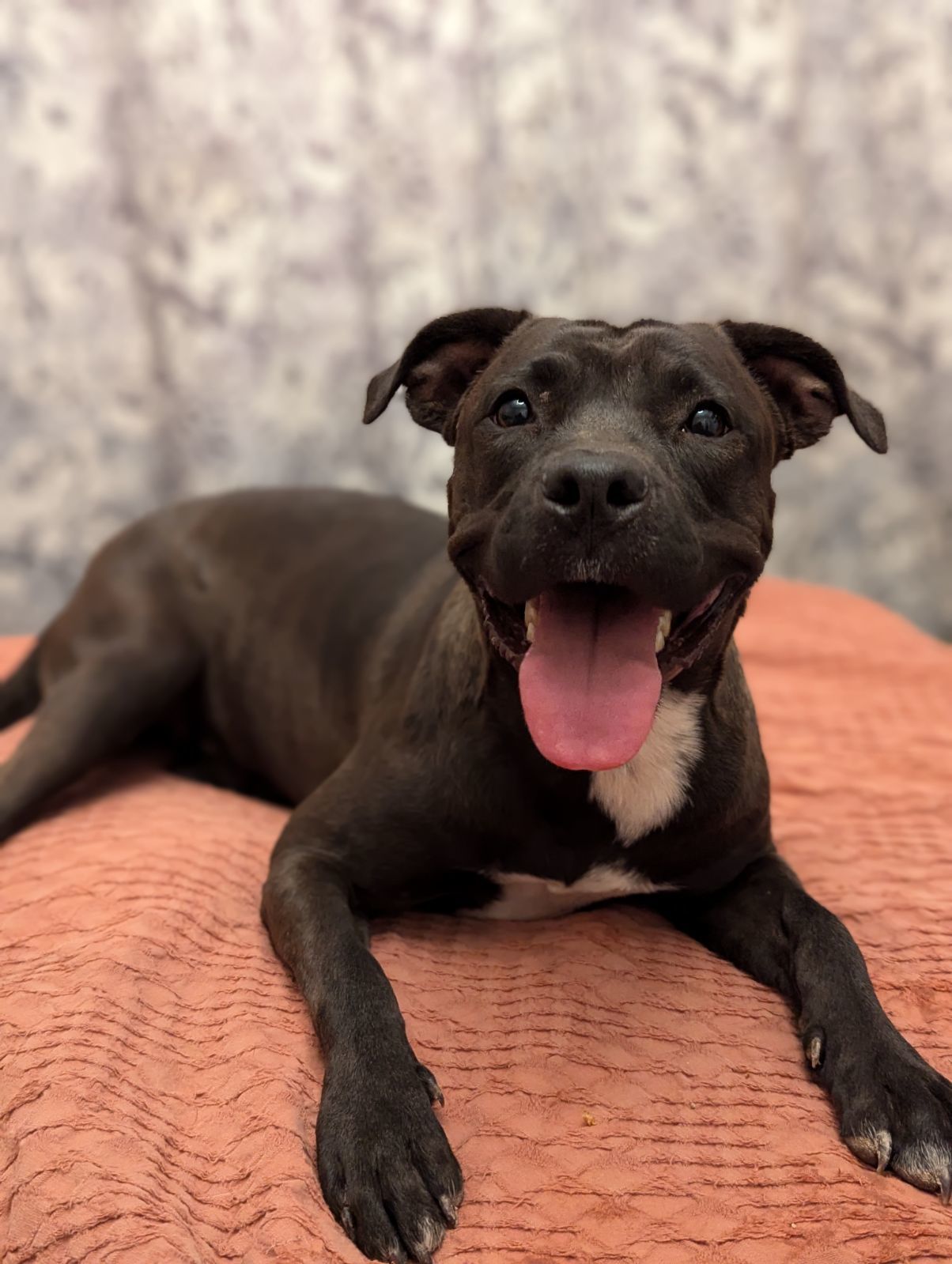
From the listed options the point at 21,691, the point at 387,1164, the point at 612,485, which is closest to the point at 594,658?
the point at 612,485

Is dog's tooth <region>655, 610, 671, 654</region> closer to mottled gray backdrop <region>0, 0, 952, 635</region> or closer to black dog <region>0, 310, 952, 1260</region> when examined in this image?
black dog <region>0, 310, 952, 1260</region>

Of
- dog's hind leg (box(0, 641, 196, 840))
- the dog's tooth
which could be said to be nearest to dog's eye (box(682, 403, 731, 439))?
the dog's tooth

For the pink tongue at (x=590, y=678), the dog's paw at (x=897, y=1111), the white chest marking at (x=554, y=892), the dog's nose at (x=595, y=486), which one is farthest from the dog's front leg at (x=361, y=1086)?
the dog's nose at (x=595, y=486)

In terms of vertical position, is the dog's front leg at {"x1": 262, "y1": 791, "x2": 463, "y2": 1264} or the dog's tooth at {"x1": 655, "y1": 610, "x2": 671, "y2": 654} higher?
the dog's tooth at {"x1": 655, "y1": 610, "x2": 671, "y2": 654}

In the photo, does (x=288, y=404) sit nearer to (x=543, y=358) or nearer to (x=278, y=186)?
(x=278, y=186)

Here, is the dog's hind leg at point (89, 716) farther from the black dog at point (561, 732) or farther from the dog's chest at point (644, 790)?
the dog's chest at point (644, 790)

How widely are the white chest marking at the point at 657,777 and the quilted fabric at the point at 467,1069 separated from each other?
0.86 feet

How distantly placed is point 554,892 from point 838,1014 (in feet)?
1.76

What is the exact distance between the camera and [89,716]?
2.75 metres

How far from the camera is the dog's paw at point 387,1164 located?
55.4 inches

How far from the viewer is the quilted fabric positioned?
4.67 ft

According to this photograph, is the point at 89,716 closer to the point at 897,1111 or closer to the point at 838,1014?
the point at 838,1014

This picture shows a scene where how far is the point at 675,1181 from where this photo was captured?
152 centimetres

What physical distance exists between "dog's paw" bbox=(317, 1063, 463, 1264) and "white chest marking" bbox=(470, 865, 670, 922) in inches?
19.7
